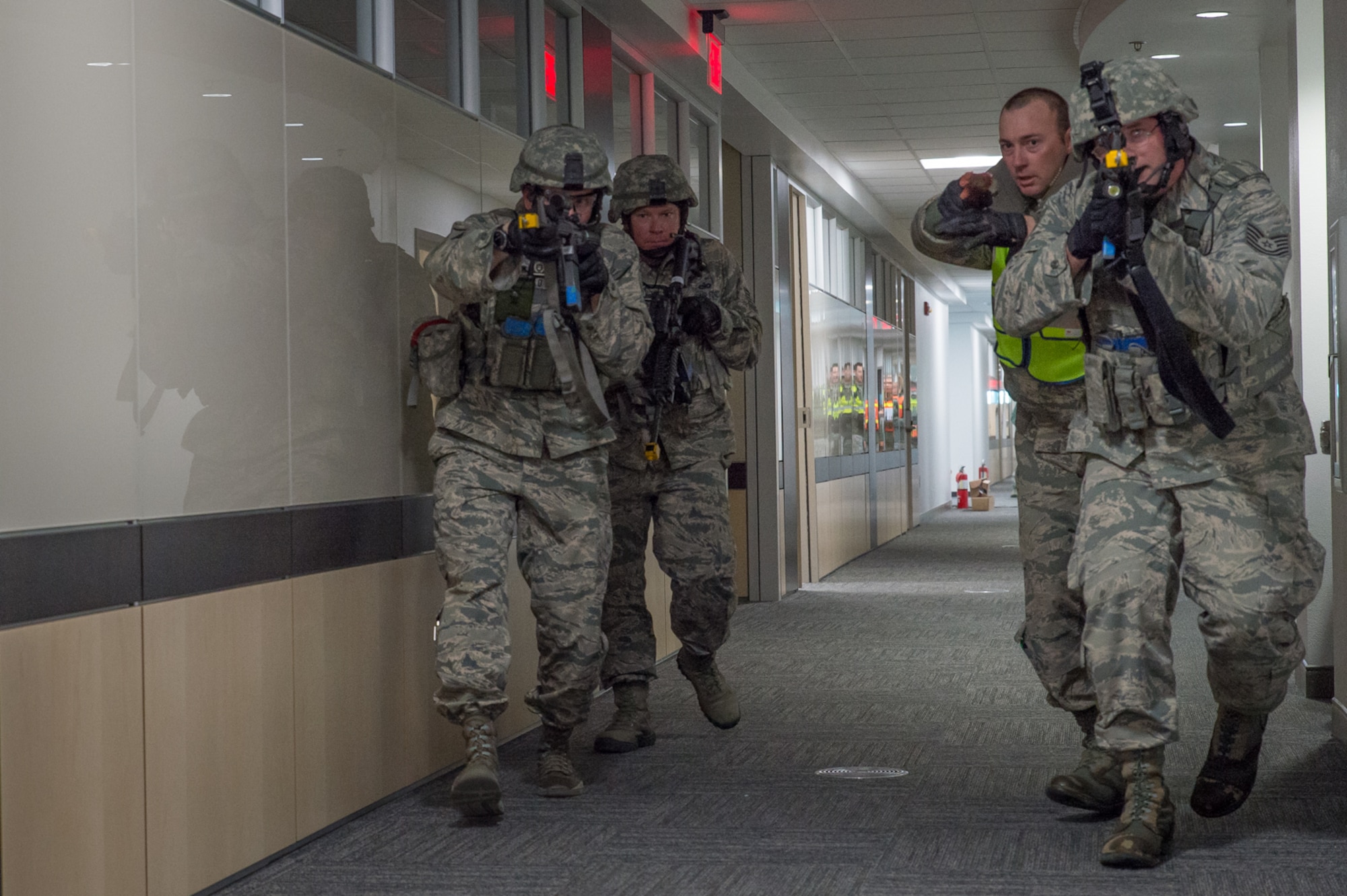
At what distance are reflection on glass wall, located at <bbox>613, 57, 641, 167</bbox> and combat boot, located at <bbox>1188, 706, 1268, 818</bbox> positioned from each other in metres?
3.39

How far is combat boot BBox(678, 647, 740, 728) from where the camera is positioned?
4270 millimetres

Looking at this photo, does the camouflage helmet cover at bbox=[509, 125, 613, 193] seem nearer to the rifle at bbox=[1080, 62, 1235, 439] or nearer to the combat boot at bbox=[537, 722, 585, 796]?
the rifle at bbox=[1080, 62, 1235, 439]

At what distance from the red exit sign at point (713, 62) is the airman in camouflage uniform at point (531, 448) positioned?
10.1 feet

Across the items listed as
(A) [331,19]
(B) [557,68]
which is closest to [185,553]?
(A) [331,19]

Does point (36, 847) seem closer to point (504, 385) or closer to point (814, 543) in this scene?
point (504, 385)

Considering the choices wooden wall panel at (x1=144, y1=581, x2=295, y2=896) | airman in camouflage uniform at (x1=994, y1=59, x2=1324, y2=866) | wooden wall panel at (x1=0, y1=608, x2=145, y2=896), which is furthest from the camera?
airman in camouflage uniform at (x1=994, y1=59, x2=1324, y2=866)

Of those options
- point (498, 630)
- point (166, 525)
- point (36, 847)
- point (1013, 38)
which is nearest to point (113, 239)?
point (166, 525)

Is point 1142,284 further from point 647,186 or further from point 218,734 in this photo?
point 218,734

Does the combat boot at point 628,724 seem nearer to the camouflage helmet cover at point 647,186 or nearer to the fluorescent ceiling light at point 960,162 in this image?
the camouflage helmet cover at point 647,186

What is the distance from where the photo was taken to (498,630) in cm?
323

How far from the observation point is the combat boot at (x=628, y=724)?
4035mm

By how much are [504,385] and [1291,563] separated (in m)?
1.80

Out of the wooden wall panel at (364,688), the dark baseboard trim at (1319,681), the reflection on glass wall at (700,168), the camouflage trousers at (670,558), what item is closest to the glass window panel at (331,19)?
the wooden wall panel at (364,688)

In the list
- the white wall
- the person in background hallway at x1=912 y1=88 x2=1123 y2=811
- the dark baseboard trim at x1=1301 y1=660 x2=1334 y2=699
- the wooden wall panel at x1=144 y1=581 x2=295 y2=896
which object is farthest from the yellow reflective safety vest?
the white wall
